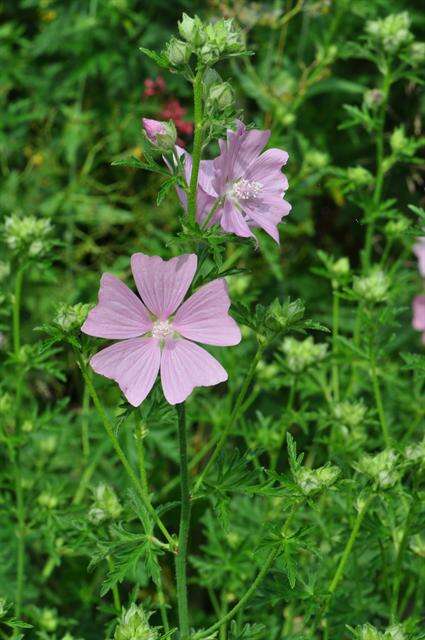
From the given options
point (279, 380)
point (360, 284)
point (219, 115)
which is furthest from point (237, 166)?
point (279, 380)

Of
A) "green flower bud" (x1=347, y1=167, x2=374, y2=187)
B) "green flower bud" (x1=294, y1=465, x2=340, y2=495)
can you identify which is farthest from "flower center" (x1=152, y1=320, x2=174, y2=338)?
"green flower bud" (x1=347, y1=167, x2=374, y2=187)

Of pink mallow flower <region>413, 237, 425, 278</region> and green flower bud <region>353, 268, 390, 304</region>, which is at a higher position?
green flower bud <region>353, 268, 390, 304</region>

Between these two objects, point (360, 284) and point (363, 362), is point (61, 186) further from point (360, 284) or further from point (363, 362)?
point (360, 284)

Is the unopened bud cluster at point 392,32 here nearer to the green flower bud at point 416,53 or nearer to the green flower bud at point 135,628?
the green flower bud at point 416,53

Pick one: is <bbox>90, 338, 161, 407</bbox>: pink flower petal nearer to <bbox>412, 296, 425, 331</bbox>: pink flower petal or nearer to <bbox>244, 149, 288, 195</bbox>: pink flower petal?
<bbox>244, 149, 288, 195</bbox>: pink flower petal

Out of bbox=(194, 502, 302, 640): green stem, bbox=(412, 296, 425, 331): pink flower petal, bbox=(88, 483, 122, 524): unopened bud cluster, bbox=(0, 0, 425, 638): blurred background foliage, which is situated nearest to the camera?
bbox=(194, 502, 302, 640): green stem

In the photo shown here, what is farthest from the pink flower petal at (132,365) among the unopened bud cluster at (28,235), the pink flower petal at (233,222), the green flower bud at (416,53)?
the green flower bud at (416,53)
